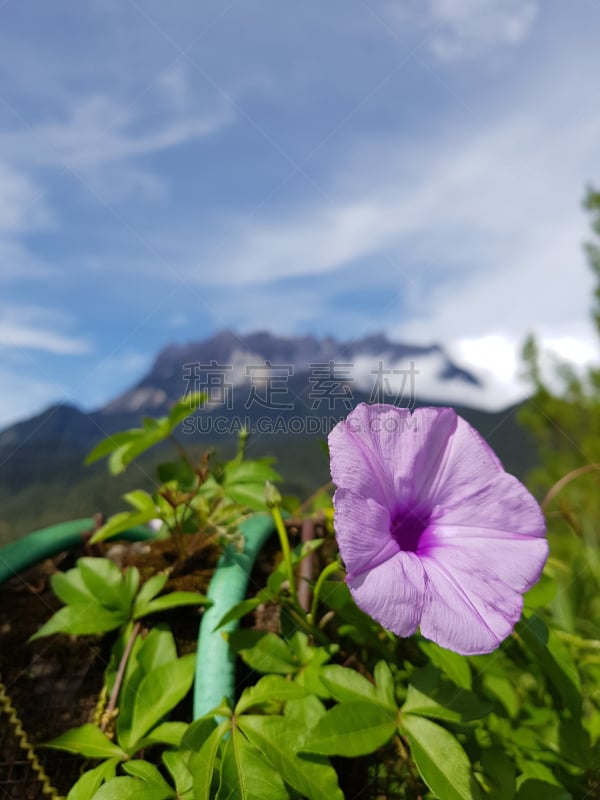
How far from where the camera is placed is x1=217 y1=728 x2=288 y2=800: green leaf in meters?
0.65

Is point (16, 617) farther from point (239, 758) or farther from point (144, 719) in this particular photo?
point (239, 758)

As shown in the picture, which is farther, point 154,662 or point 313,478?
point 313,478

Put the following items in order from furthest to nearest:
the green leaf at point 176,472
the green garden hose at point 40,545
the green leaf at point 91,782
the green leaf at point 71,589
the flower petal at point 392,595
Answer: the green leaf at point 176,472 < the green garden hose at point 40,545 < the green leaf at point 71,589 < the green leaf at point 91,782 < the flower petal at point 392,595

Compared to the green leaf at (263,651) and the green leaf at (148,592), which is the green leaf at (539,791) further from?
the green leaf at (148,592)

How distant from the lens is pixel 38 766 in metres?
0.82

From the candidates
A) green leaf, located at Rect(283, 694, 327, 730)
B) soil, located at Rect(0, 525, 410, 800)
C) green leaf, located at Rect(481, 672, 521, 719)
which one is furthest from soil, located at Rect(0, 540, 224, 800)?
green leaf, located at Rect(481, 672, 521, 719)

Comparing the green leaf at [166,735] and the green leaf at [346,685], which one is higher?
the green leaf at [346,685]

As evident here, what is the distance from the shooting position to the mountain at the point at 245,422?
1387 millimetres

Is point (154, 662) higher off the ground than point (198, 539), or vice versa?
point (198, 539)

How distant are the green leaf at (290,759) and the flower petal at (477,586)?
0.21 meters

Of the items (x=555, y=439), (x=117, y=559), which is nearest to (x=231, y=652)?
(x=117, y=559)

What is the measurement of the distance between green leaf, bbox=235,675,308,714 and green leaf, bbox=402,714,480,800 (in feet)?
0.45

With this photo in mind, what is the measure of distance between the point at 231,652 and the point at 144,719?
0.14m

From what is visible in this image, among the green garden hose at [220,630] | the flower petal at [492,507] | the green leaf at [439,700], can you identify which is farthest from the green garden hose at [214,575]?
the flower petal at [492,507]
